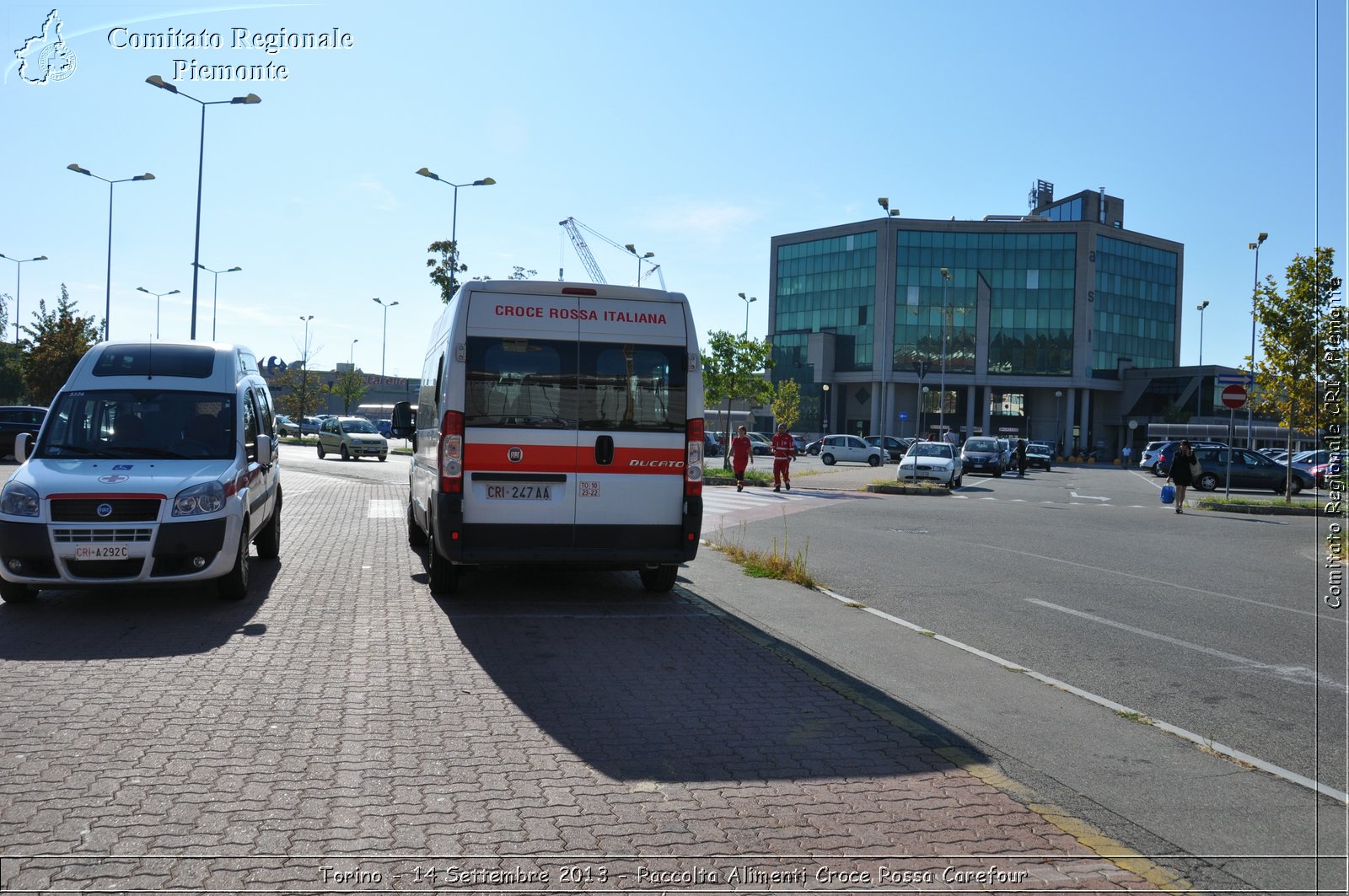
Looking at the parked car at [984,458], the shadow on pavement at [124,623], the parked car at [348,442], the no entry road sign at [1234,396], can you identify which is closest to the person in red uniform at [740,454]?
the no entry road sign at [1234,396]

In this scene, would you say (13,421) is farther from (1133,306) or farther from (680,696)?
(1133,306)

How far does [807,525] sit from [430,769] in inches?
565

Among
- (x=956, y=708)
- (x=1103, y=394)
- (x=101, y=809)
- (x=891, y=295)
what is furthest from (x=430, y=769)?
(x=1103, y=394)

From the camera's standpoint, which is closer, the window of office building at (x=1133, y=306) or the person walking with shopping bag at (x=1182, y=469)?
the person walking with shopping bag at (x=1182, y=469)

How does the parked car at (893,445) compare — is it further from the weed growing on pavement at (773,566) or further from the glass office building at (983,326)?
the weed growing on pavement at (773,566)

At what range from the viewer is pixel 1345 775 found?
5258mm

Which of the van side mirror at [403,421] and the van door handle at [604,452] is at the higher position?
the van side mirror at [403,421]

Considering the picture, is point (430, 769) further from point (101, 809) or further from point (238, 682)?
point (238, 682)

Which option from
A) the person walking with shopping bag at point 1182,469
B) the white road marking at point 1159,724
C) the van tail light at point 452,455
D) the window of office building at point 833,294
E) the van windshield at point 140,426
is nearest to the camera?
the white road marking at point 1159,724

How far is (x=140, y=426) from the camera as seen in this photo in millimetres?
9375

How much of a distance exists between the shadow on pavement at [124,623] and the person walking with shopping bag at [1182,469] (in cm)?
2140

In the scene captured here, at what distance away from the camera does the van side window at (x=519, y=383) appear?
8.96 m

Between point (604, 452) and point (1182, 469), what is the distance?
Result: 1974 centimetres

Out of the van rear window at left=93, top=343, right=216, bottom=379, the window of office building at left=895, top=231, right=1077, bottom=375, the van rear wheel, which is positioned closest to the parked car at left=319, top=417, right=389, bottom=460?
the van rear window at left=93, top=343, right=216, bottom=379
